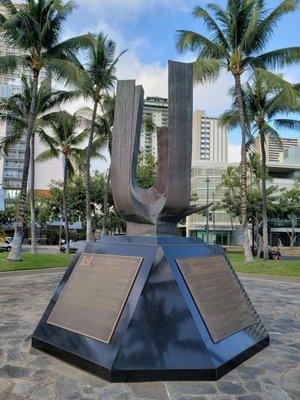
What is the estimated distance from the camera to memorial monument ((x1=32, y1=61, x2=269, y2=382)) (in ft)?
15.0

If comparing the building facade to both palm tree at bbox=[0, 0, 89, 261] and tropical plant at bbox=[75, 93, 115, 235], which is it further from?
palm tree at bbox=[0, 0, 89, 261]

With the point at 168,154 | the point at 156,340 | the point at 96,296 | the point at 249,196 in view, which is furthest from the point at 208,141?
the point at 156,340

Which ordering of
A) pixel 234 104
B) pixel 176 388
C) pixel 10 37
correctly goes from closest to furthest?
pixel 176 388 → pixel 10 37 → pixel 234 104

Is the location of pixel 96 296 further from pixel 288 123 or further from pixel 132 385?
pixel 288 123

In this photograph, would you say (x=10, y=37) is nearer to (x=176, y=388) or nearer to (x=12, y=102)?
(x=12, y=102)

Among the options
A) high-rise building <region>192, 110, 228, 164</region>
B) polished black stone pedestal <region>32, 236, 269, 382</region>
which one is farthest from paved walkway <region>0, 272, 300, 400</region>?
high-rise building <region>192, 110, 228, 164</region>

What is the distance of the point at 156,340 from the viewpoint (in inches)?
183

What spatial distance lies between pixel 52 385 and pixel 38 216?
49.6 meters

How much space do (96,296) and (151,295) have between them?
815 millimetres

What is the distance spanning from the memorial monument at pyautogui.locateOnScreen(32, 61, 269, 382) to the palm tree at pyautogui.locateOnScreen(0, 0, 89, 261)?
1255 cm

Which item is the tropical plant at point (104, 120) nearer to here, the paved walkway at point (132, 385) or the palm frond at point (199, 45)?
the palm frond at point (199, 45)

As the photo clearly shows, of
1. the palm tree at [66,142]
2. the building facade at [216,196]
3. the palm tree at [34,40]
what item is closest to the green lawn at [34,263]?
the palm tree at [34,40]

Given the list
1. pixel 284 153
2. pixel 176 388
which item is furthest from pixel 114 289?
pixel 284 153

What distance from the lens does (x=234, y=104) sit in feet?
73.3
